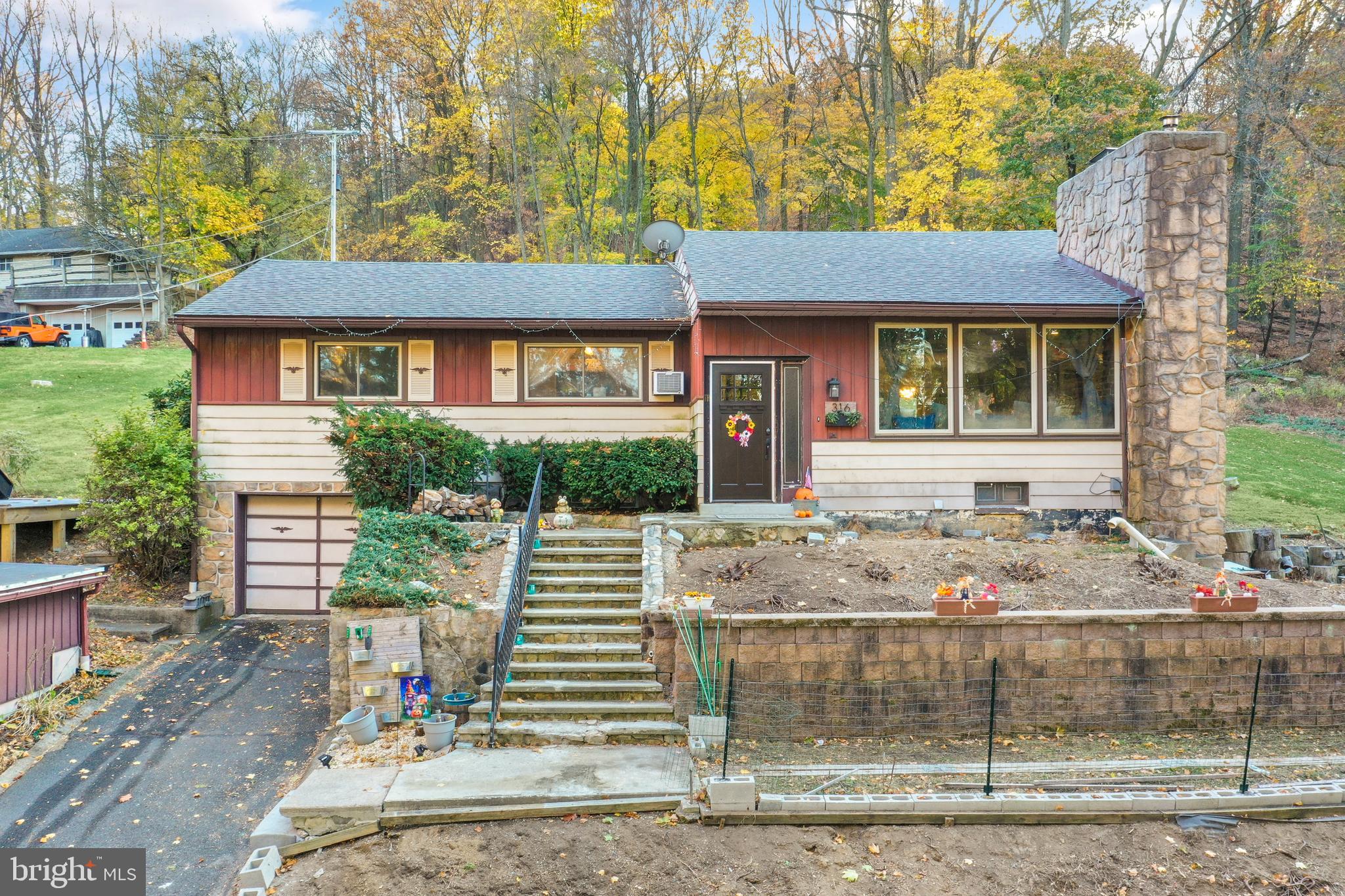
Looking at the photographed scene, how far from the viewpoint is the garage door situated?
12.7m

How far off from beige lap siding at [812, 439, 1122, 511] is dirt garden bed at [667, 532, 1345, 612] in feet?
3.58

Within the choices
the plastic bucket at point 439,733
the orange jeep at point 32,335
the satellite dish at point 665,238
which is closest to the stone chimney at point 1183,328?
the satellite dish at point 665,238

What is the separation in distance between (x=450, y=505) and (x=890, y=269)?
7.32 m

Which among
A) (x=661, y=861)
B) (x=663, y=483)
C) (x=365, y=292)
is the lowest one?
(x=661, y=861)

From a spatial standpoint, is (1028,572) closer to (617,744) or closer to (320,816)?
(617,744)

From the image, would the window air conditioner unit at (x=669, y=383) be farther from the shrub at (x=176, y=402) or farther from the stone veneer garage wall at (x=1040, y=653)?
the shrub at (x=176, y=402)

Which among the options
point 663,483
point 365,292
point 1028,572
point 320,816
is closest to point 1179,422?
point 1028,572

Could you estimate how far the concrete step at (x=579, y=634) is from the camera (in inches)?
325

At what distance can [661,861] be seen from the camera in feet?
17.5

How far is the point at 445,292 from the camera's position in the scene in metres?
13.1

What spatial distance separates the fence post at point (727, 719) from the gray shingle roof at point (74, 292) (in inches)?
1285

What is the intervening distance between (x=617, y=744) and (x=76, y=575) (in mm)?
6983

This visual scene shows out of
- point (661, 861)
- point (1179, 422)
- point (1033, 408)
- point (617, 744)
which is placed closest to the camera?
point (661, 861)

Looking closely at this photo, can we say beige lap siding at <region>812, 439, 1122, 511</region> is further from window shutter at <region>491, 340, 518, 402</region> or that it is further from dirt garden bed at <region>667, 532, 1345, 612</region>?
window shutter at <region>491, 340, 518, 402</region>
